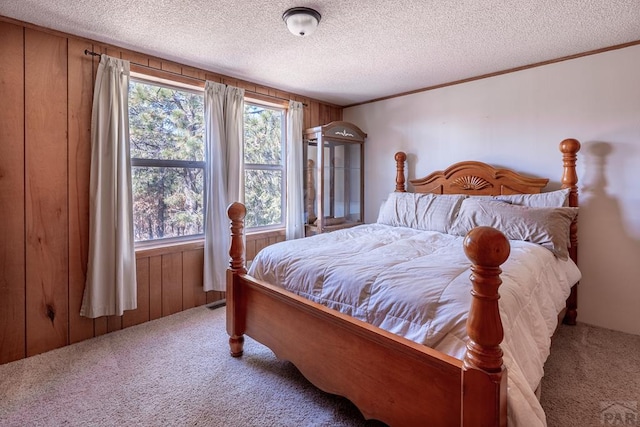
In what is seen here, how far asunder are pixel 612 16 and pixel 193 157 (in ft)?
10.5

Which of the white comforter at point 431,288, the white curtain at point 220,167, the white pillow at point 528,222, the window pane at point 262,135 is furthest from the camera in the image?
the window pane at point 262,135

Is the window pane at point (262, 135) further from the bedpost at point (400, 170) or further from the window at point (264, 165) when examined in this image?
the bedpost at point (400, 170)

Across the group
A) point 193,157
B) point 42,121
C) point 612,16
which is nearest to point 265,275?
point 193,157

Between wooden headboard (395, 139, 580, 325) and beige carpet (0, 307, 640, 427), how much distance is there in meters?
0.79

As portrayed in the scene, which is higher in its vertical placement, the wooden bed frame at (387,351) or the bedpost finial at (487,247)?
the bedpost finial at (487,247)

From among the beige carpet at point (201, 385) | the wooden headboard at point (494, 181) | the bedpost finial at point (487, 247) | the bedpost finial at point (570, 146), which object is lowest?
the beige carpet at point (201, 385)

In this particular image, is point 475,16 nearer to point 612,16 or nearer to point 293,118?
point 612,16

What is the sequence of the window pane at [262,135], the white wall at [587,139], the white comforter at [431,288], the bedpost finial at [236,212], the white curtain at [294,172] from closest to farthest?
1. the white comforter at [431,288]
2. the bedpost finial at [236,212]
3. the white wall at [587,139]
4. the window pane at [262,135]
5. the white curtain at [294,172]

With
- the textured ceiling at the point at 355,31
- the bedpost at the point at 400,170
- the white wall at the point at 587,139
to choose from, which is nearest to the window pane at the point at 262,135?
the textured ceiling at the point at 355,31

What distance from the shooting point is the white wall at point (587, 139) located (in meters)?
2.46

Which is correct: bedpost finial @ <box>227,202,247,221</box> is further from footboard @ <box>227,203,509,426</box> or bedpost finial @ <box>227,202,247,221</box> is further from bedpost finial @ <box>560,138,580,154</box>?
bedpost finial @ <box>560,138,580,154</box>

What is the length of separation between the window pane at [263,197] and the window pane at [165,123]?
0.62 meters

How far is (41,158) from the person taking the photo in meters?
2.19

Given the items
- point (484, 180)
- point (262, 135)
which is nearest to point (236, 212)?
point (262, 135)
